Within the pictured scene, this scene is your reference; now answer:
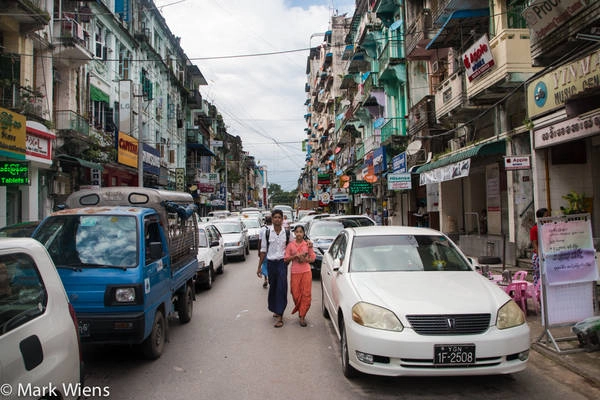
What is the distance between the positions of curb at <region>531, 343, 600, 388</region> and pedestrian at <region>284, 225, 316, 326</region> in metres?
3.32

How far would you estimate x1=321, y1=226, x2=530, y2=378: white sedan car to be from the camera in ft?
13.6

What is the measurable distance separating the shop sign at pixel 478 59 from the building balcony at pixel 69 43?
1489 cm

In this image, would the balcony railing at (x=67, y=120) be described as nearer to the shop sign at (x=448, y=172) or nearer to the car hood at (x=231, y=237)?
the car hood at (x=231, y=237)

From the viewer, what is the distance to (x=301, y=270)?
718cm

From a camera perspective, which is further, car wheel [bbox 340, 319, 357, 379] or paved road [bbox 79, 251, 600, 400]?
car wheel [bbox 340, 319, 357, 379]

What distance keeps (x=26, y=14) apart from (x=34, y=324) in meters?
15.1

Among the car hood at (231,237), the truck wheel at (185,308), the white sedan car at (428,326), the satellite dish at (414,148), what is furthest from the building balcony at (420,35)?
the white sedan car at (428,326)

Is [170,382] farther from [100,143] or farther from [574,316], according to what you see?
A: [100,143]

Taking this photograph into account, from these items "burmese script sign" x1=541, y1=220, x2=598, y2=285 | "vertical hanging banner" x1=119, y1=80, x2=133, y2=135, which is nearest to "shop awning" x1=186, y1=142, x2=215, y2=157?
"vertical hanging banner" x1=119, y1=80, x2=133, y2=135

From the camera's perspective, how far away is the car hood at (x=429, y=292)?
172 inches

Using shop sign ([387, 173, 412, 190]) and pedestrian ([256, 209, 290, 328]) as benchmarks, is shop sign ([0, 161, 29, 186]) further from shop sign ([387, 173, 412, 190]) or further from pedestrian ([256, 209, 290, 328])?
shop sign ([387, 173, 412, 190])

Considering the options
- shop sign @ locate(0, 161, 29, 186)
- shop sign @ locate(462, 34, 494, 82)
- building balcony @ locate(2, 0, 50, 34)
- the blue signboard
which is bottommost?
shop sign @ locate(0, 161, 29, 186)

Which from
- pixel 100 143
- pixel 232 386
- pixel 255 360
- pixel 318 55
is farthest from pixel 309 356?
pixel 318 55

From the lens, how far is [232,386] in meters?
4.68
